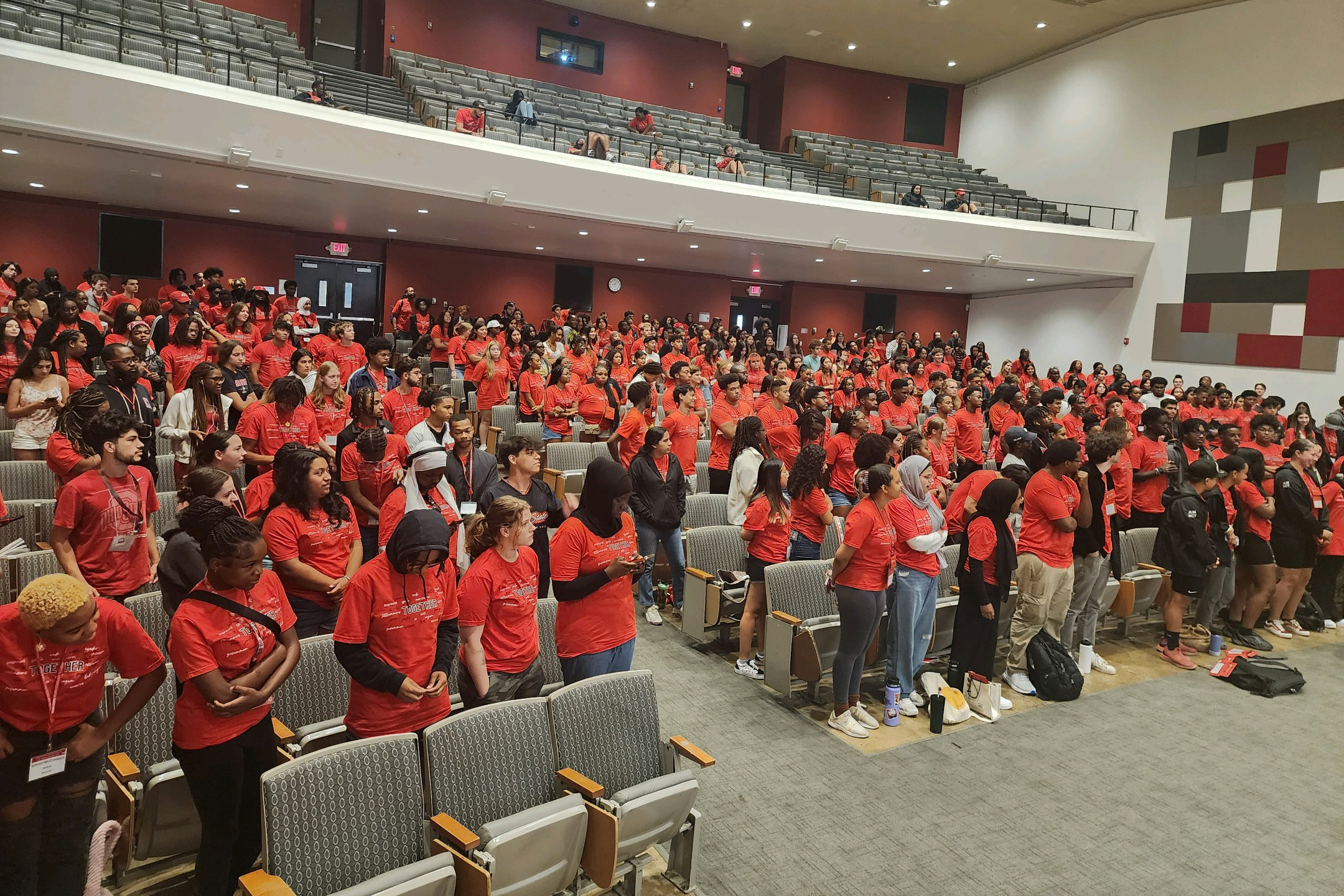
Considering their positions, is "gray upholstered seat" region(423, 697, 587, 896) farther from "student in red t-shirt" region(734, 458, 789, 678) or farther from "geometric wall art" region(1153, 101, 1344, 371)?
"geometric wall art" region(1153, 101, 1344, 371)

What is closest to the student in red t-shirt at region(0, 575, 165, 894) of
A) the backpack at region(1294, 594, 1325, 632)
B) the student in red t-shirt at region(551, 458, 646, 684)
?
the student in red t-shirt at region(551, 458, 646, 684)

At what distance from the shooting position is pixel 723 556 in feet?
20.1

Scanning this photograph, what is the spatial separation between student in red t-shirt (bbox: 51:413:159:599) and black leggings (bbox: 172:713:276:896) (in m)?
1.36

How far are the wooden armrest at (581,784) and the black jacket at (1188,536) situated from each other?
538 cm

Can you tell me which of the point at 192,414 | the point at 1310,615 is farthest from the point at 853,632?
the point at 1310,615


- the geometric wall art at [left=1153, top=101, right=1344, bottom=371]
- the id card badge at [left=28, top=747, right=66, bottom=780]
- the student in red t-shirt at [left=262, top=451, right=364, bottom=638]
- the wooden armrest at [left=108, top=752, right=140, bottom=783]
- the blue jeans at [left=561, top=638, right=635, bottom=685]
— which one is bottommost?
the wooden armrest at [left=108, top=752, right=140, bottom=783]

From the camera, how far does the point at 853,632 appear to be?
4.82 m

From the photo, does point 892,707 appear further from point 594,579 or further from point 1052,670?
point 594,579

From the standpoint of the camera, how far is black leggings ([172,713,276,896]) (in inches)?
105

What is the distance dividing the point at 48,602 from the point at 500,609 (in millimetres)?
1552

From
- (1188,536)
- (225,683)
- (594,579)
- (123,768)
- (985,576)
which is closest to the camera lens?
(225,683)

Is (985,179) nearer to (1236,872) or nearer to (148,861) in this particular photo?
(1236,872)

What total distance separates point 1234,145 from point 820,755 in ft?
60.3

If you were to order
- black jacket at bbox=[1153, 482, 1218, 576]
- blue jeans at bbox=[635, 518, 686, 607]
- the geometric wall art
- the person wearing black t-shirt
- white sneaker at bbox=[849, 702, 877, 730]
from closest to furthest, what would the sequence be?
the person wearing black t-shirt, white sneaker at bbox=[849, 702, 877, 730], blue jeans at bbox=[635, 518, 686, 607], black jacket at bbox=[1153, 482, 1218, 576], the geometric wall art
